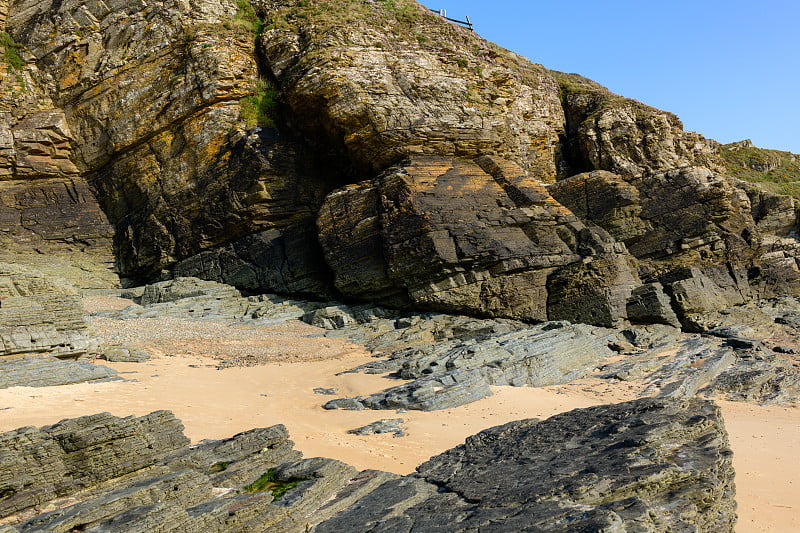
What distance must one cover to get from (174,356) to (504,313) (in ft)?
37.4

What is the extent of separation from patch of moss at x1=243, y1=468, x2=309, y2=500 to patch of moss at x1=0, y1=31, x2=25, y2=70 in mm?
32158

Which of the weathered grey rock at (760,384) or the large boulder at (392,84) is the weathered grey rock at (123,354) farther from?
the weathered grey rock at (760,384)

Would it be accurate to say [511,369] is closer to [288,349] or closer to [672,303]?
[288,349]

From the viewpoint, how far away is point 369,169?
77.0ft

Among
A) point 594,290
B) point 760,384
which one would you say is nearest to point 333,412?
point 760,384

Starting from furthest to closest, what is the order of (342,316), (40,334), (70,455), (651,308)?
(342,316) < (651,308) < (40,334) < (70,455)

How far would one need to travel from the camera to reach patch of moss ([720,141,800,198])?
1359 inches

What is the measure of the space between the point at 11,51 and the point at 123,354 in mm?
25795

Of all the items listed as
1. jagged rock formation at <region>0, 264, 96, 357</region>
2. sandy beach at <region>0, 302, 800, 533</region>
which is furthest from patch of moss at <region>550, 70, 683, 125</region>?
jagged rock formation at <region>0, 264, 96, 357</region>

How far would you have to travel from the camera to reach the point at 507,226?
20.6 meters

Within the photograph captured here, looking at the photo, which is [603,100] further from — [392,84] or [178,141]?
[178,141]

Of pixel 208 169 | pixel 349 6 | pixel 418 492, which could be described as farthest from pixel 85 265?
pixel 418 492

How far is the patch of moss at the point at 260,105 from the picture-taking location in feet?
83.7

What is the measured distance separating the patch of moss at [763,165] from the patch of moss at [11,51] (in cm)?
4382
